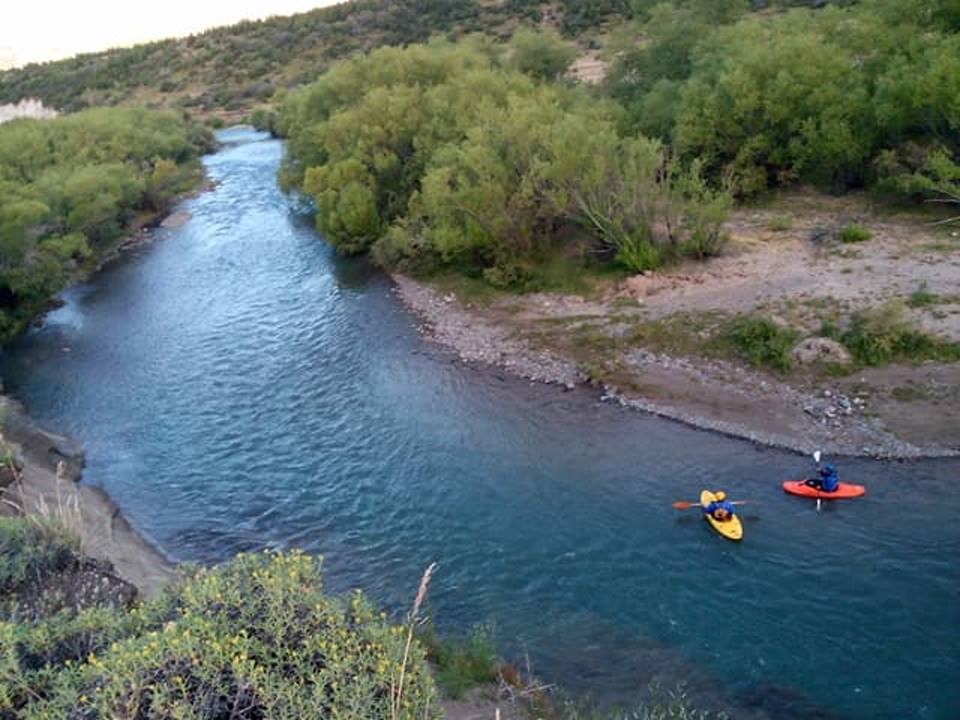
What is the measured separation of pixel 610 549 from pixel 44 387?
25432mm

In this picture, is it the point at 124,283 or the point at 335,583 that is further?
the point at 124,283

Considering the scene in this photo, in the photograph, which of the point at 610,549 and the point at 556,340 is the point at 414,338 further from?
the point at 610,549

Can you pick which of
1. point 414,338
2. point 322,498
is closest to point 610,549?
point 322,498

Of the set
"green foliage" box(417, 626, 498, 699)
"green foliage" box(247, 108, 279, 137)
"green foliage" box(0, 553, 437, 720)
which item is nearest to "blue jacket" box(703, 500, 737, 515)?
"green foliage" box(417, 626, 498, 699)

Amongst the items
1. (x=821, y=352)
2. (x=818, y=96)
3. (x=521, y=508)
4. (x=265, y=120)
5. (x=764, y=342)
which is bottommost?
(x=521, y=508)

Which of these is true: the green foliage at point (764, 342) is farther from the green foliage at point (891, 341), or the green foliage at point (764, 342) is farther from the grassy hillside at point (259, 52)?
the grassy hillside at point (259, 52)

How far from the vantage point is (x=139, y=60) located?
385 feet

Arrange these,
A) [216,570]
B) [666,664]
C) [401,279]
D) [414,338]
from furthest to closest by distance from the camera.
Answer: [401,279] < [414,338] < [666,664] < [216,570]

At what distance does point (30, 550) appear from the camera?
16.5m

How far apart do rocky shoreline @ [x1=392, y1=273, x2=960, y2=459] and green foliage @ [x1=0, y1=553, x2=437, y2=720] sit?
1585 centimetres

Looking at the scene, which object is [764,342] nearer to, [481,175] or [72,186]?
[481,175]

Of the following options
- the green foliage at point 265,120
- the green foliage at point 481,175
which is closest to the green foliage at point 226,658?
the green foliage at point 481,175

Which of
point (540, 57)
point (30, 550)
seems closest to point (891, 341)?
point (30, 550)

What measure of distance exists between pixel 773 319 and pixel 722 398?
454 centimetres
